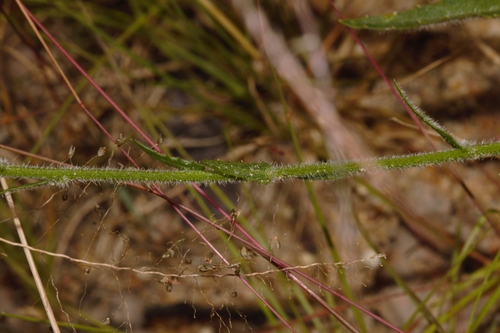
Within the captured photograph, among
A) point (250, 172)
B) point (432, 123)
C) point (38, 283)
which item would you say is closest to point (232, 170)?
point (250, 172)

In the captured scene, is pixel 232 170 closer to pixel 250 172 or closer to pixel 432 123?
pixel 250 172

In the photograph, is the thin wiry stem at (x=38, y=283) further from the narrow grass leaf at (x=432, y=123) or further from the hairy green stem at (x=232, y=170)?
the narrow grass leaf at (x=432, y=123)

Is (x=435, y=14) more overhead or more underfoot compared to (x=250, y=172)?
more overhead

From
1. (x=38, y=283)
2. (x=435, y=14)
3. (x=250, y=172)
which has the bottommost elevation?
(x=38, y=283)

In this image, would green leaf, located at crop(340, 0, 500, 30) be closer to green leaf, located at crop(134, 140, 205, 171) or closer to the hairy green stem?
the hairy green stem

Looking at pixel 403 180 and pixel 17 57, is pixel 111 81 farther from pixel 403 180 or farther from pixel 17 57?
pixel 403 180

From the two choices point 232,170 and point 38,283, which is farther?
point 38,283

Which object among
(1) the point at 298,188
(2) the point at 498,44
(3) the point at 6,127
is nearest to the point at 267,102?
(1) the point at 298,188

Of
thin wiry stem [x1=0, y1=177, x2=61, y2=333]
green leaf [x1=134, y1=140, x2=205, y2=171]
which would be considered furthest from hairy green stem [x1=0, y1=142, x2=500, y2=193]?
thin wiry stem [x1=0, y1=177, x2=61, y2=333]

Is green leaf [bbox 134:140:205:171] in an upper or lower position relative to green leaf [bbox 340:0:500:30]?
lower
